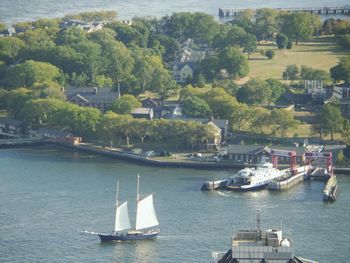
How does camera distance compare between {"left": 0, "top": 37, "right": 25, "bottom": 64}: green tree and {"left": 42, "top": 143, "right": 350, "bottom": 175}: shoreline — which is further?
{"left": 0, "top": 37, "right": 25, "bottom": 64}: green tree

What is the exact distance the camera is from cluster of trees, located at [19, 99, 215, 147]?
1697 inches

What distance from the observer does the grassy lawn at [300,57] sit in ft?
183

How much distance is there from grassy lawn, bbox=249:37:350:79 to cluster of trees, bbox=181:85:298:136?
23.3 ft

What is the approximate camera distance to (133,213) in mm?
33344

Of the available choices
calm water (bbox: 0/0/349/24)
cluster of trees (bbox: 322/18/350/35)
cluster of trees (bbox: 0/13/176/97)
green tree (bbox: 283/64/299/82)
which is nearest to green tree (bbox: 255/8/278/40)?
cluster of trees (bbox: 322/18/350/35)

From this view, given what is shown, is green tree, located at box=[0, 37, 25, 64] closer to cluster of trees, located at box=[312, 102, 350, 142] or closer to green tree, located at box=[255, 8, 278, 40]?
green tree, located at box=[255, 8, 278, 40]

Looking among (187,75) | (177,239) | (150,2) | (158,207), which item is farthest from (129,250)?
(150,2)

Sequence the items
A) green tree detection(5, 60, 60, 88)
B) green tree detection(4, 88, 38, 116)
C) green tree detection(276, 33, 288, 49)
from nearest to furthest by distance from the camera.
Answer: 1. green tree detection(4, 88, 38, 116)
2. green tree detection(5, 60, 60, 88)
3. green tree detection(276, 33, 288, 49)

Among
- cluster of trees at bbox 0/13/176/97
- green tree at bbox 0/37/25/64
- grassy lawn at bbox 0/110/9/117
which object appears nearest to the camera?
grassy lawn at bbox 0/110/9/117

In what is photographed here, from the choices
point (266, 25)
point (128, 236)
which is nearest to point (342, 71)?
point (266, 25)

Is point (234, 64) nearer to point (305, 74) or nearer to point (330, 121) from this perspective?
point (305, 74)

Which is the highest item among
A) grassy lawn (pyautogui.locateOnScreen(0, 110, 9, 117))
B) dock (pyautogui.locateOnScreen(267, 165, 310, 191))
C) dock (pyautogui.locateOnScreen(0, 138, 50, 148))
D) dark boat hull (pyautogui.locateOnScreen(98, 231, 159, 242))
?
grassy lawn (pyautogui.locateOnScreen(0, 110, 9, 117))

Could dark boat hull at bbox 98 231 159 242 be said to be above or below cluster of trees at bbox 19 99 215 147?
below

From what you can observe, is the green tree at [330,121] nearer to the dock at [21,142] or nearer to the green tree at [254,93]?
the green tree at [254,93]
